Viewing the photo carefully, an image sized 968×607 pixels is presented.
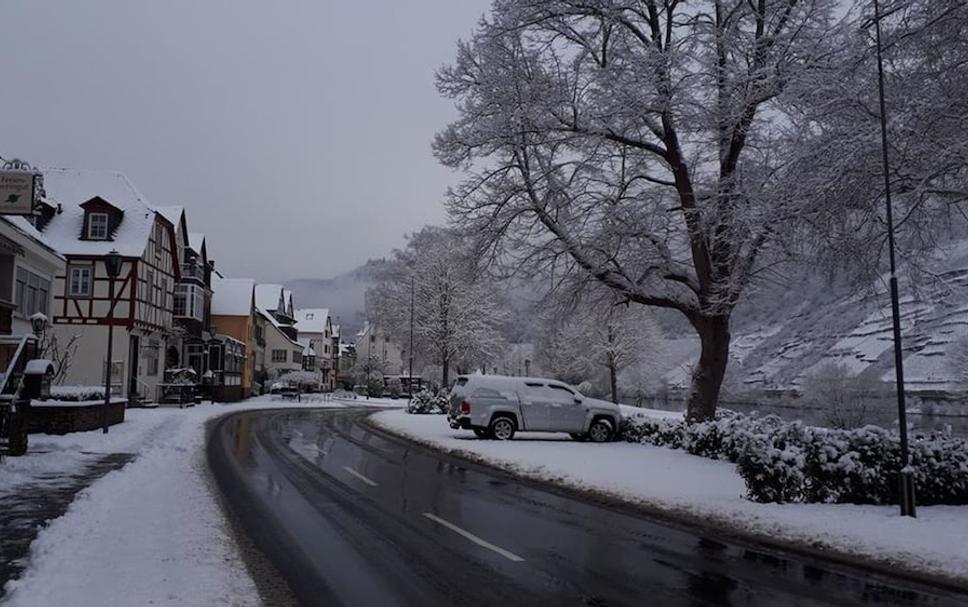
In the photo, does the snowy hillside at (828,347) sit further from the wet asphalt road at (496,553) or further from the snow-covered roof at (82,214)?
the snow-covered roof at (82,214)

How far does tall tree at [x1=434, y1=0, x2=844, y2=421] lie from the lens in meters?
16.9

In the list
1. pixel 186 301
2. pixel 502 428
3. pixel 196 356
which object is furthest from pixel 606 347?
pixel 502 428

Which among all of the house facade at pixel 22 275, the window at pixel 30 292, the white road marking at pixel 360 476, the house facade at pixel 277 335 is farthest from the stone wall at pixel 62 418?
the house facade at pixel 277 335

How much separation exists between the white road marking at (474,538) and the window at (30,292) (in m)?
17.8

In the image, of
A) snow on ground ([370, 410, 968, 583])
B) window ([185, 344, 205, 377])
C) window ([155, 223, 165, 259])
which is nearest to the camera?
snow on ground ([370, 410, 968, 583])

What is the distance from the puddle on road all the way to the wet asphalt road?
2192mm

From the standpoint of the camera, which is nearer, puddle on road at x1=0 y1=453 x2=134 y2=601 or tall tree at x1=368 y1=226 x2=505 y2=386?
puddle on road at x1=0 y1=453 x2=134 y2=601

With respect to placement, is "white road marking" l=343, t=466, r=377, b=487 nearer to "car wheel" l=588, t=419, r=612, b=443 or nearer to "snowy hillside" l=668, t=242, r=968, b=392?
"car wheel" l=588, t=419, r=612, b=443

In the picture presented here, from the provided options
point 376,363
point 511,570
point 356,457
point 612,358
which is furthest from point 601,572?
point 376,363

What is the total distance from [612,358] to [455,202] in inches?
1422

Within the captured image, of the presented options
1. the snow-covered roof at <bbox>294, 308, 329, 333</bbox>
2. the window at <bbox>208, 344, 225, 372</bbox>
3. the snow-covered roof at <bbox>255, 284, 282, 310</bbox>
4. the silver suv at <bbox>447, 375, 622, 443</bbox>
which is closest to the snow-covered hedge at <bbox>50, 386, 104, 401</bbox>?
the silver suv at <bbox>447, 375, 622, 443</bbox>

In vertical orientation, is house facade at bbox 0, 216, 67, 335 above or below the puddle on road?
above

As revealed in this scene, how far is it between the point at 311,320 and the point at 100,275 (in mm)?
66327

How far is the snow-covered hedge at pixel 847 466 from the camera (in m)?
10.4
